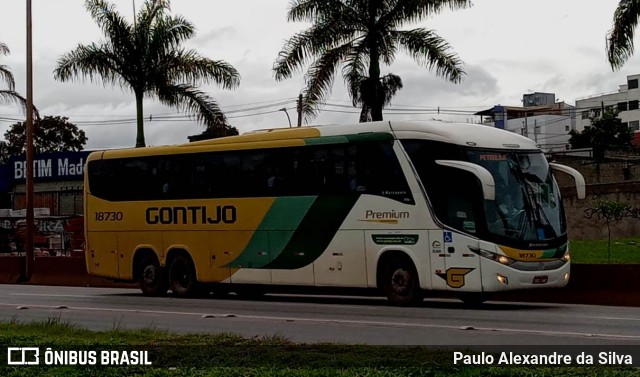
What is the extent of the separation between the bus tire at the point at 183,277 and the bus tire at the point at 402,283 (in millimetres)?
5453

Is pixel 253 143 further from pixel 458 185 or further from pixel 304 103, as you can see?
pixel 304 103

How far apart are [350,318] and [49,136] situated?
7311 centimetres

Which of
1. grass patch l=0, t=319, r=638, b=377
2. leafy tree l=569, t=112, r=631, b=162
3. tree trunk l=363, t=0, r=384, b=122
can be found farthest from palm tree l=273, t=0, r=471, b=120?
leafy tree l=569, t=112, r=631, b=162

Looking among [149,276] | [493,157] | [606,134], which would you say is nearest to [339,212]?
[493,157]

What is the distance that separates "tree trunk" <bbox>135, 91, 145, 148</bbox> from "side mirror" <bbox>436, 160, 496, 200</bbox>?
17409mm

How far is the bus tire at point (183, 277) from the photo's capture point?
78.1 feet

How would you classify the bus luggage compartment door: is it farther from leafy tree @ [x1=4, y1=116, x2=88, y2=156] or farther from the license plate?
leafy tree @ [x1=4, y1=116, x2=88, y2=156]

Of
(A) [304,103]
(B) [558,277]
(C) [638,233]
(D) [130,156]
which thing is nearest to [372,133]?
(B) [558,277]

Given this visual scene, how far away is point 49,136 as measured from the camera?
86.6 metres

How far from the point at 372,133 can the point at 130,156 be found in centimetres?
702

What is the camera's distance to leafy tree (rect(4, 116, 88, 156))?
85.2m

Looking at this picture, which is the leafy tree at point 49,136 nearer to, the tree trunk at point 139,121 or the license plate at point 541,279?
the tree trunk at point 139,121

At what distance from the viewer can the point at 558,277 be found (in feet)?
62.8

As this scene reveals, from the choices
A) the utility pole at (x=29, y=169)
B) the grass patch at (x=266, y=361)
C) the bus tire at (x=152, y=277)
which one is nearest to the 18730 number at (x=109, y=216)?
the bus tire at (x=152, y=277)
